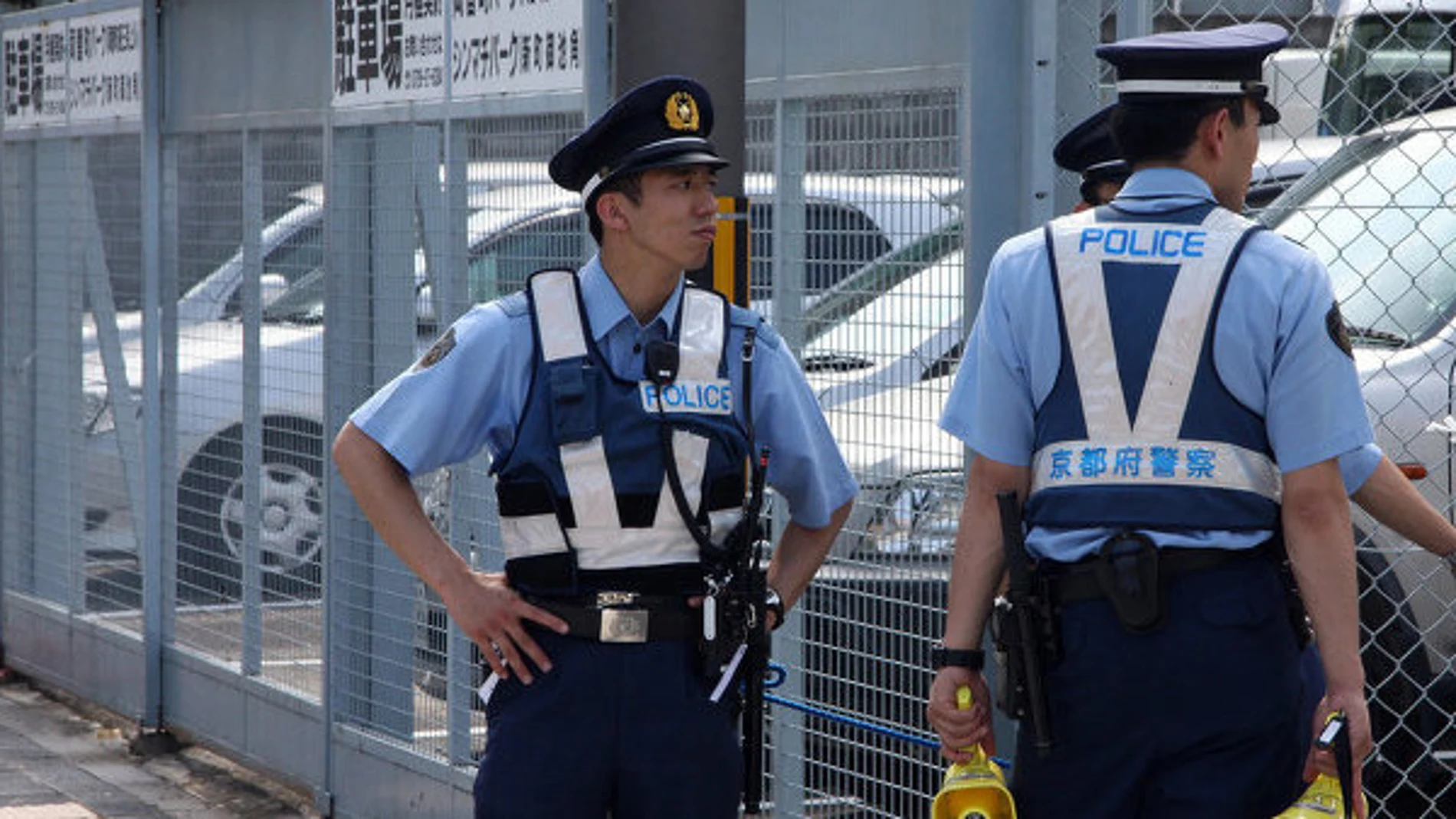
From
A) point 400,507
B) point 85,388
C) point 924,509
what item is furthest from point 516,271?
point 85,388

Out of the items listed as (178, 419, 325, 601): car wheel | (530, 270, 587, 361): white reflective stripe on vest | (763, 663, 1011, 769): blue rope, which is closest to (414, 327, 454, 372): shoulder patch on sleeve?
(530, 270, 587, 361): white reflective stripe on vest

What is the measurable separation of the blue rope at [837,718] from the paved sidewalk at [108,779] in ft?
9.05

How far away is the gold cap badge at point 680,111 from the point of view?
415 centimetres

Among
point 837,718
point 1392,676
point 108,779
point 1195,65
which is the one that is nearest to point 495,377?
point 1195,65

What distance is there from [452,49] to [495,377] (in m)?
2.94

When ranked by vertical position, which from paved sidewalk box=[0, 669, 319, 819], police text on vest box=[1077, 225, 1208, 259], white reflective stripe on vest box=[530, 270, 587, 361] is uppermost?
police text on vest box=[1077, 225, 1208, 259]

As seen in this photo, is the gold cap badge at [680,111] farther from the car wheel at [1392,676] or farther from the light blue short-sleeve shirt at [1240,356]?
the car wheel at [1392,676]

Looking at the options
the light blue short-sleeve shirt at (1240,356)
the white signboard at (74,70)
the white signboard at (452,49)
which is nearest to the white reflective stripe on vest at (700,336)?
the light blue short-sleeve shirt at (1240,356)

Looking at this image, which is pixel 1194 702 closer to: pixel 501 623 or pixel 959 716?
pixel 959 716

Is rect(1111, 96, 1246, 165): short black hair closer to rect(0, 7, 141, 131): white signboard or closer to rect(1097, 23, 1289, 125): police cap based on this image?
rect(1097, 23, 1289, 125): police cap

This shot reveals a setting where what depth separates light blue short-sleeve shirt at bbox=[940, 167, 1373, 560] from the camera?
371 cm

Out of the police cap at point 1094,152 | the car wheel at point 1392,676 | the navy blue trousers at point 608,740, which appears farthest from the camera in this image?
the car wheel at point 1392,676

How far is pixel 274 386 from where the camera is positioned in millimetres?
8305

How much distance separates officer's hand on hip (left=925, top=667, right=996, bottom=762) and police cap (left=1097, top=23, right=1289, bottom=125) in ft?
3.21
